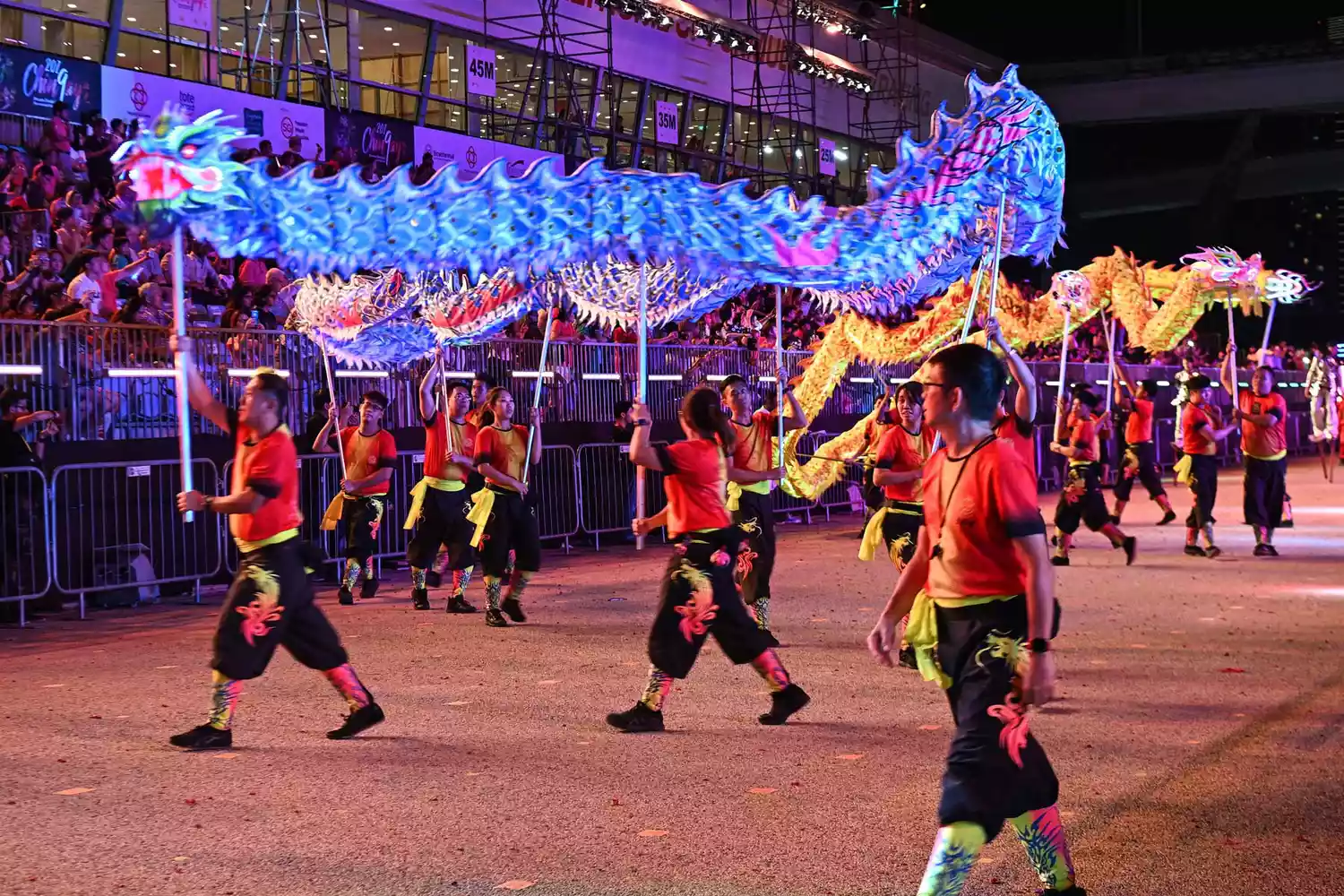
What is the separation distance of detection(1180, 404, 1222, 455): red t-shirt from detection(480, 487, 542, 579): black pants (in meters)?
7.75

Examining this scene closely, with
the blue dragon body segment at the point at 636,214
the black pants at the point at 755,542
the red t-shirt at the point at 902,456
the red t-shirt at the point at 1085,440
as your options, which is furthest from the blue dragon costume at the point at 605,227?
the red t-shirt at the point at 1085,440

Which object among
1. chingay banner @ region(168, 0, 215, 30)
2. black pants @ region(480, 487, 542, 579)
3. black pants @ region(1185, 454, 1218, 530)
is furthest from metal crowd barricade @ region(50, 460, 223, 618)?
black pants @ region(1185, 454, 1218, 530)

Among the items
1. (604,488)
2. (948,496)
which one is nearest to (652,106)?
(604,488)

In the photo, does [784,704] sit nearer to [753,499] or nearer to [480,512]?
[753,499]

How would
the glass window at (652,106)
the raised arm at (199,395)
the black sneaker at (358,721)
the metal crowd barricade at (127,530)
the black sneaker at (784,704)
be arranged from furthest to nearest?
the glass window at (652,106) → the metal crowd barricade at (127,530) → the black sneaker at (784,704) → the black sneaker at (358,721) → the raised arm at (199,395)

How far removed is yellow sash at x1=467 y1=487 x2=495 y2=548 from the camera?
12.4 metres

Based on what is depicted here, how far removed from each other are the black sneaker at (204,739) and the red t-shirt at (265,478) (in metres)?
0.95

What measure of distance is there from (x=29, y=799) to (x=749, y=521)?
565cm

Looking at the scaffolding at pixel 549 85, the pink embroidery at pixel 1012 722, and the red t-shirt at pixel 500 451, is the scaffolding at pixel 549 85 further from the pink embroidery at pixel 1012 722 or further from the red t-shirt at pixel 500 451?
the pink embroidery at pixel 1012 722

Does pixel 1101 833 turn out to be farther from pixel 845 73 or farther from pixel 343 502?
pixel 845 73

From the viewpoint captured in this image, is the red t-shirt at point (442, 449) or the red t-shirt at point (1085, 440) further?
the red t-shirt at point (1085, 440)

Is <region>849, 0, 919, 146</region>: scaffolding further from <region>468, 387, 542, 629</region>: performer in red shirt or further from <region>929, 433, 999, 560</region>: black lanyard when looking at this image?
<region>929, 433, 999, 560</region>: black lanyard

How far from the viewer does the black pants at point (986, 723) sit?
4.63 metres

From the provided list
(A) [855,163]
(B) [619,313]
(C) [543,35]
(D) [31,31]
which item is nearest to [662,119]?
(C) [543,35]
